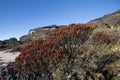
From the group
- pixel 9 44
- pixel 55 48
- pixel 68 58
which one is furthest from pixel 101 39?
pixel 9 44

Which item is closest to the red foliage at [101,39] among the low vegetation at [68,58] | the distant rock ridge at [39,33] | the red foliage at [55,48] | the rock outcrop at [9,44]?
the low vegetation at [68,58]

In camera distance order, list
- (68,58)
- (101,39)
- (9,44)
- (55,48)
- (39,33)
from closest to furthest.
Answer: (55,48), (101,39), (68,58), (39,33), (9,44)

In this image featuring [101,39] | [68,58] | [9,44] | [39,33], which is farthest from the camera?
[9,44]

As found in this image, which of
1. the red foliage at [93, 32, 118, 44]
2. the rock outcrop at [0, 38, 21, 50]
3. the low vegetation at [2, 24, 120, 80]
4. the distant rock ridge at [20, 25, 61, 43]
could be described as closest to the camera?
the low vegetation at [2, 24, 120, 80]

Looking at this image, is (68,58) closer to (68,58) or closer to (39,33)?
(68,58)

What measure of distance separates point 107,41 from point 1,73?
15790 millimetres

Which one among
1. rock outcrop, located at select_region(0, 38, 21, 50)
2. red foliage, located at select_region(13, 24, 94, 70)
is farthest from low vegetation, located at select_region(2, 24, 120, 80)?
rock outcrop, located at select_region(0, 38, 21, 50)

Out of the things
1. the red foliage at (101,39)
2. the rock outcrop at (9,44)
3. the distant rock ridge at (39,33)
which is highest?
the red foliage at (101,39)

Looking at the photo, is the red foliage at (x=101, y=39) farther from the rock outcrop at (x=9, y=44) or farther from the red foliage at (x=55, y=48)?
the rock outcrop at (x=9, y=44)

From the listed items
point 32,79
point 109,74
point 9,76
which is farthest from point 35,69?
point 109,74

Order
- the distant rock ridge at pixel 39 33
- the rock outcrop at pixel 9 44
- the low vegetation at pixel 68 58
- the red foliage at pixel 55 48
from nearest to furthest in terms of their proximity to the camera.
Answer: the red foliage at pixel 55 48 < the low vegetation at pixel 68 58 < the rock outcrop at pixel 9 44 < the distant rock ridge at pixel 39 33

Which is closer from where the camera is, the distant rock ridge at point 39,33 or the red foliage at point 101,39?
the red foliage at point 101,39

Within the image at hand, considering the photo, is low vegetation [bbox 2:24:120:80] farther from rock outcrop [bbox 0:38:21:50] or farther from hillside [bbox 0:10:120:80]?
rock outcrop [bbox 0:38:21:50]

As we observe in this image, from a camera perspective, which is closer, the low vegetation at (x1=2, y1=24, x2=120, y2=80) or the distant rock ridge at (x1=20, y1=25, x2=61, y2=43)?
the low vegetation at (x1=2, y1=24, x2=120, y2=80)
